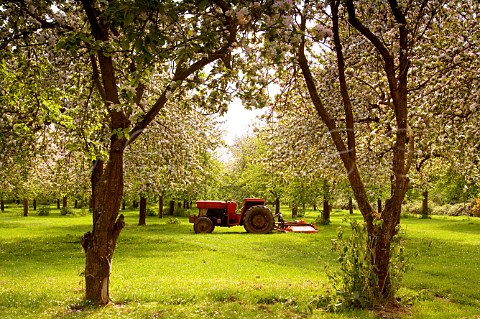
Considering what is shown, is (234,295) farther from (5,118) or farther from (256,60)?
(5,118)

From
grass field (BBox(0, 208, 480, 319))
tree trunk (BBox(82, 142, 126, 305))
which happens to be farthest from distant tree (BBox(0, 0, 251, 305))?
grass field (BBox(0, 208, 480, 319))

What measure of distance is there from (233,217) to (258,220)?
1.46m

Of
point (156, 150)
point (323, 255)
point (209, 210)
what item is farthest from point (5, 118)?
point (209, 210)

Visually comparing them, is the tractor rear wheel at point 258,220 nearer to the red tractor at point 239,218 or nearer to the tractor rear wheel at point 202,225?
the red tractor at point 239,218

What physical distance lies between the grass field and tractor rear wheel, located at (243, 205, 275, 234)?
11.4 ft

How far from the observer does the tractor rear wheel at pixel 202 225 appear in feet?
81.1

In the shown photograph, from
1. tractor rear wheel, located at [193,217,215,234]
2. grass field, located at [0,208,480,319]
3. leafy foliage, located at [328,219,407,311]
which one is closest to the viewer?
grass field, located at [0,208,480,319]

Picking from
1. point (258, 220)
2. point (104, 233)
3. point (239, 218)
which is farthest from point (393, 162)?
point (239, 218)

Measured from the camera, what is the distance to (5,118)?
12.2 m

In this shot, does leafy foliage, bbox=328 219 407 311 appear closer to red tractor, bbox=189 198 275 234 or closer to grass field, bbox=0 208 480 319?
grass field, bbox=0 208 480 319

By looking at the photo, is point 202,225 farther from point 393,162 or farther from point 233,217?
point 393,162

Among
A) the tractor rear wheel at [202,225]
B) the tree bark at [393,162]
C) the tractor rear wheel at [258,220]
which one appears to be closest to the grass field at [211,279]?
the tree bark at [393,162]

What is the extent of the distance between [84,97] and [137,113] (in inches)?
167

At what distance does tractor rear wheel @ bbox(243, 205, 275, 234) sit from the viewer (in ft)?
Answer: 80.8
